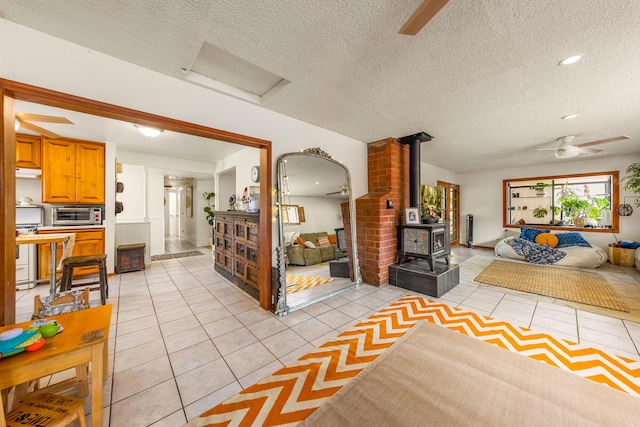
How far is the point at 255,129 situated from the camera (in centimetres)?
257

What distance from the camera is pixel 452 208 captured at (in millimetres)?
7230

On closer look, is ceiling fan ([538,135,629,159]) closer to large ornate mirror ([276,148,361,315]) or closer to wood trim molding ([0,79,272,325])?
large ornate mirror ([276,148,361,315])

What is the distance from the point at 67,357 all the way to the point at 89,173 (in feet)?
14.1

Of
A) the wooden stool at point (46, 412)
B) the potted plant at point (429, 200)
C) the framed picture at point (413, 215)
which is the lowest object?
the wooden stool at point (46, 412)

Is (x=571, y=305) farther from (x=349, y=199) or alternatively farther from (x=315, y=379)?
(x=315, y=379)

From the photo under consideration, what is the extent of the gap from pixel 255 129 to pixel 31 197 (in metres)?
4.53

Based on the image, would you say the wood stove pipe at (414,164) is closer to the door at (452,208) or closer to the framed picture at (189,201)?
the door at (452,208)

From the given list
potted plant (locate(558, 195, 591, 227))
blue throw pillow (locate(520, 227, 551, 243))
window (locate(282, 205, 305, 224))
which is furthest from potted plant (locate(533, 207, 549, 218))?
window (locate(282, 205, 305, 224))

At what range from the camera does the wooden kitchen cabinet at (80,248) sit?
11.7 feet

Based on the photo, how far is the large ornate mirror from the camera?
2871 millimetres

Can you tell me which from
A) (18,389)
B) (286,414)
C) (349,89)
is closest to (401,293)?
(286,414)

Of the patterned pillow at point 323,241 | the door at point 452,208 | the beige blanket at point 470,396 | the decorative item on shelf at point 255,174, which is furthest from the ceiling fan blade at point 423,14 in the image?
the door at point 452,208

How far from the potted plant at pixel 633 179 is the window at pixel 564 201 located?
230 millimetres

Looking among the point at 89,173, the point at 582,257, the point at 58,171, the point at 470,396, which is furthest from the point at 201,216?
the point at 582,257
